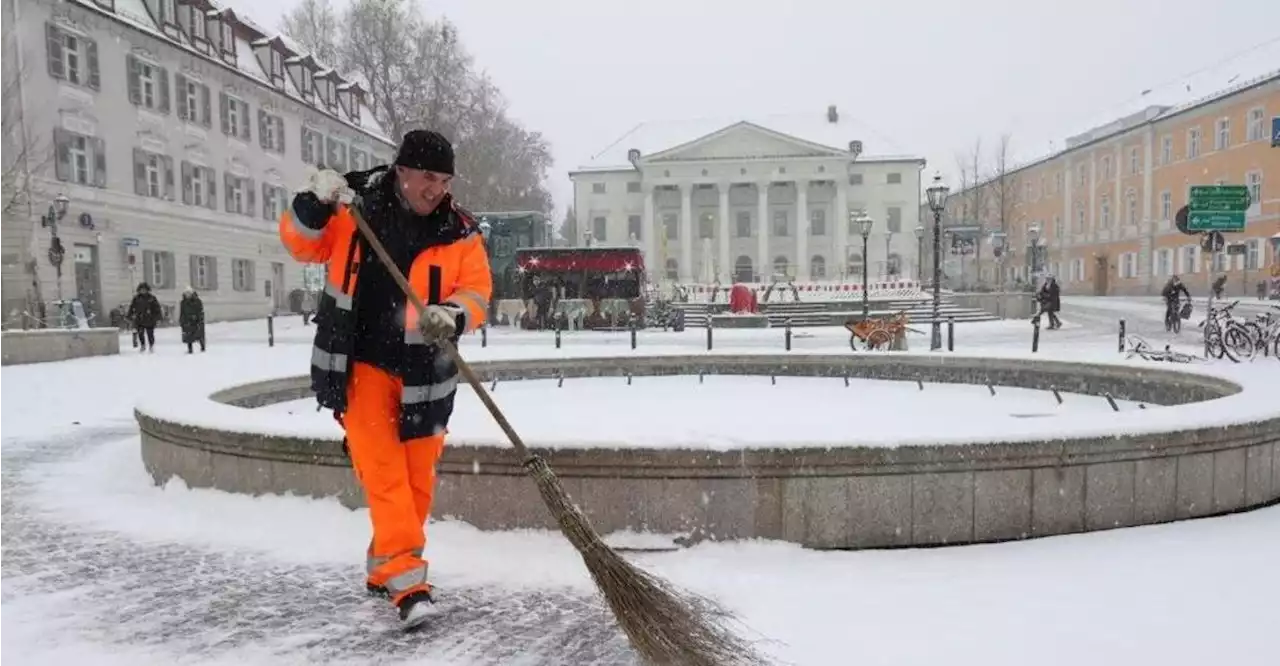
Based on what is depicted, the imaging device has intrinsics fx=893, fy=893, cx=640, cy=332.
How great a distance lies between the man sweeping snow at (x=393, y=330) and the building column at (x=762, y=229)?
69.3 m

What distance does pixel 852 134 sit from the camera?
7862 centimetres

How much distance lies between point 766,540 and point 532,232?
3097 cm

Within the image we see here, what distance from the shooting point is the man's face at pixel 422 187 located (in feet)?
11.7

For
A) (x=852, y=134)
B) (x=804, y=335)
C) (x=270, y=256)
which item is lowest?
(x=804, y=335)

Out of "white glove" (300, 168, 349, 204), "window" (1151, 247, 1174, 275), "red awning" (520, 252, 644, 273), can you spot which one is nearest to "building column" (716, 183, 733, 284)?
"window" (1151, 247, 1174, 275)

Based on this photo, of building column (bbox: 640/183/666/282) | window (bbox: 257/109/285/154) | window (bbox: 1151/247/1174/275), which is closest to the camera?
window (bbox: 257/109/285/154)

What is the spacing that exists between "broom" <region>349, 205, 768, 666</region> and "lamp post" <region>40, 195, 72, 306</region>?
25122 millimetres

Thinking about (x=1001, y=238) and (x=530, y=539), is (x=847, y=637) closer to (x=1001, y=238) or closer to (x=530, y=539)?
(x=530, y=539)

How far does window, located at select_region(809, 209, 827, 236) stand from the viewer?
249 feet

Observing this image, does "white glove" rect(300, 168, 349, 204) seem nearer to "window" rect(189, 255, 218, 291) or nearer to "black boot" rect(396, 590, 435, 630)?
"black boot" rect(396, 590, 435, 630)

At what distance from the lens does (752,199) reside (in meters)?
76.1

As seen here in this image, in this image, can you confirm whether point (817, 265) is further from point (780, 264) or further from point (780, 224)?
point (780, 224)

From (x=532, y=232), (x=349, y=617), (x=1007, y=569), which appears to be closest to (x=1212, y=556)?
(x=1007, y=569)

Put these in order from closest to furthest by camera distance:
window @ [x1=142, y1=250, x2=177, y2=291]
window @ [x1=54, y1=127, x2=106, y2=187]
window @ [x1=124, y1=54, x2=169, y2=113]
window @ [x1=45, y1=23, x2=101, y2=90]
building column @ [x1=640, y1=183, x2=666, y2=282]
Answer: window @ [x1=45, y1=23, x2=101, y2=90] → window @ [x1=54, y1=127, x2=106, y2=187] → window @ [x1=124, y1=54, x2=169, y2=113] → window @ [x1=142, y1=250, x2=177, y2=291] → building column @ [x1=640, y1=183, x2=666, y2=282]
